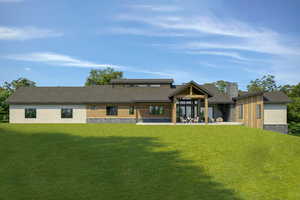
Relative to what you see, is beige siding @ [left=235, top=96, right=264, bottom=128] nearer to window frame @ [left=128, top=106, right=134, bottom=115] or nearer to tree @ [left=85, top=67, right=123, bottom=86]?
window frame @ [left=128, top=106, right=134, bottom=115]

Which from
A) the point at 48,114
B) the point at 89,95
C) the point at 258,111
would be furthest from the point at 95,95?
the point at 258,111

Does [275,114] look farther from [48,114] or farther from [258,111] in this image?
[48,114]

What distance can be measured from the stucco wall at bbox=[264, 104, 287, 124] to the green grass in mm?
15026

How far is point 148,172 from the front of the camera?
8.70m

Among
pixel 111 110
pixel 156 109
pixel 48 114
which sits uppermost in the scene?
pixel 156 109

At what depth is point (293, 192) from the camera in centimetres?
717

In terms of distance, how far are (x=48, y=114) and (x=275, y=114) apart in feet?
85.1

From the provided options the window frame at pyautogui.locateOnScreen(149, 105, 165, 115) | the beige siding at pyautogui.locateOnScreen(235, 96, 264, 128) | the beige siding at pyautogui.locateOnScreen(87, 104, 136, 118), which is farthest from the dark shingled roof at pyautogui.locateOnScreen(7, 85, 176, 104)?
the beige siding at pyautogui.locateOnScreen(235, 96, 264, 128)

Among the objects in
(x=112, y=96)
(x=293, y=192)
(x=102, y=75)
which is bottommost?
(x=293, y=192)

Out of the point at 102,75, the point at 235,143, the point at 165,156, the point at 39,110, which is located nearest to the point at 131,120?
the point at 39,110

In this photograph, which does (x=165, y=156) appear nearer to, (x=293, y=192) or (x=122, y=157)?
(x=122, y=157)

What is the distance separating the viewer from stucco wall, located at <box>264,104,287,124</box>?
1074 inches

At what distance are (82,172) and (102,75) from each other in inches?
2034

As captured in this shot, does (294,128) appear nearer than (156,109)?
No
